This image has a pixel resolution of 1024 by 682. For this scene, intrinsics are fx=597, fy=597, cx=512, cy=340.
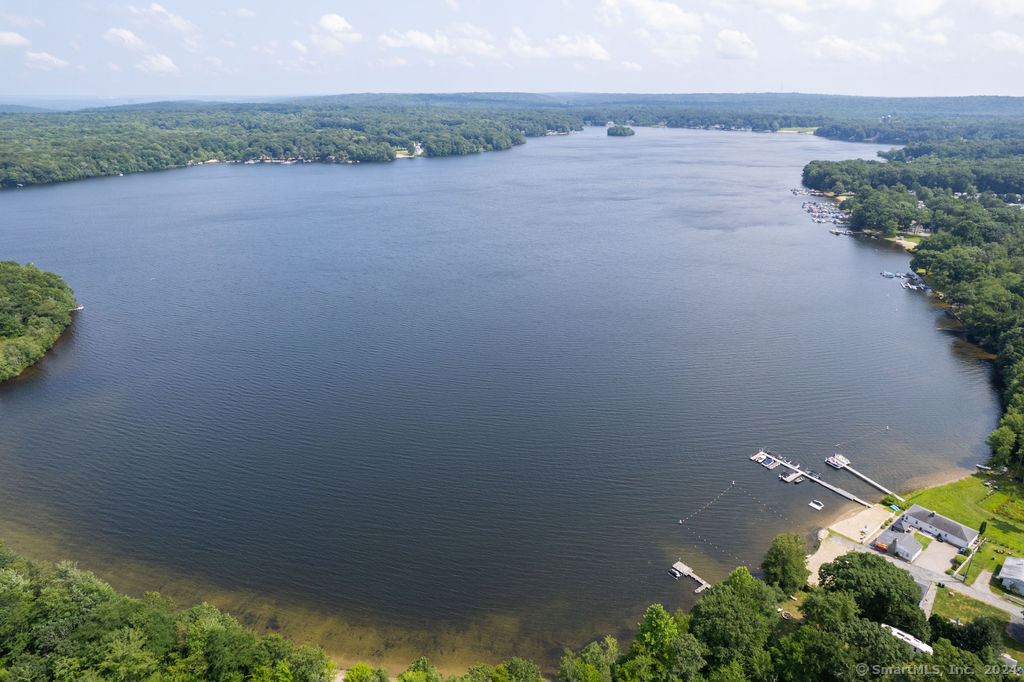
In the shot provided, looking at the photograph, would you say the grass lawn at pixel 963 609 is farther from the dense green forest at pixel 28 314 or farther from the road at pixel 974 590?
the dense green forest at pixel 28 314

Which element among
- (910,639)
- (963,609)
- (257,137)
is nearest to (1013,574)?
(963,609)

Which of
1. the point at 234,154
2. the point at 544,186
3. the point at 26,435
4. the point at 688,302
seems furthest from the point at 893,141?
the point at 26,435

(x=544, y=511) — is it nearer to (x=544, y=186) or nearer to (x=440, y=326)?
(x=440, y=326)

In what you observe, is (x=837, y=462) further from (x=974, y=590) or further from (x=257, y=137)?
(x=257, y=137)

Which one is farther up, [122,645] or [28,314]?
[28,314]

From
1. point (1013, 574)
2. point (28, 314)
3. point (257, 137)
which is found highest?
point (257, 137)

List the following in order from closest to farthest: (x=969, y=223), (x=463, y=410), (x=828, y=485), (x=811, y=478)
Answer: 1. (x=828, y=485)
2. (x=811, y=478)
3. (x=463, y=410)
4. (x=969, y=223)
